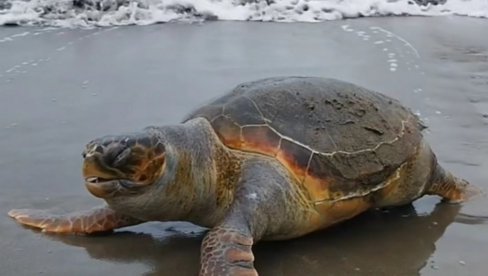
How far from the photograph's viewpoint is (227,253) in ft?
7.89

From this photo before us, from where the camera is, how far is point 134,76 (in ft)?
19.0

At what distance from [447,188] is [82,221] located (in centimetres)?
161

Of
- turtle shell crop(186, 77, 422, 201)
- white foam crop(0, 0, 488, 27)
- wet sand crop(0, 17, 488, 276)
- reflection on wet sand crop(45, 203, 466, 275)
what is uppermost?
turtle shell crop(186, 77, 422, 201)

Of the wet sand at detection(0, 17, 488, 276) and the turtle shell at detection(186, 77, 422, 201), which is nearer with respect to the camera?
the wet sand at detection(0, 17, 488, 276)

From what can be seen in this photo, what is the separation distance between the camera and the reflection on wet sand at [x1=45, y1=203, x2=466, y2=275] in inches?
105

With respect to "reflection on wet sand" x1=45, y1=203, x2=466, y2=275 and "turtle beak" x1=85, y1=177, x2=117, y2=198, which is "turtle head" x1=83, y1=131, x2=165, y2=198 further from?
"reflection on wet sand" x1=45, y1=203, x2=466, y2=275

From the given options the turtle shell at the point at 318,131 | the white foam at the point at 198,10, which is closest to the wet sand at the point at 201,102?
the turtle shell at the point at 318,131

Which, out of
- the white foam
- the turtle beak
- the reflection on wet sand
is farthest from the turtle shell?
the white foam

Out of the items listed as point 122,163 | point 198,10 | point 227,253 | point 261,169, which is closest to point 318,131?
point 261,169

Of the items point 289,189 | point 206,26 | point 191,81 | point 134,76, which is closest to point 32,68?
point 134,76

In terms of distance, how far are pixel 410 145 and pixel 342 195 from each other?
1.60 feet

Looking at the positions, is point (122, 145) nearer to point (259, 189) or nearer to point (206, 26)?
point (259, 189)

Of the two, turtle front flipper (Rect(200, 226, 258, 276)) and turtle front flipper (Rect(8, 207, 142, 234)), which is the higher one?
turtle front flipper (Rect(200, 226, 258, 276))

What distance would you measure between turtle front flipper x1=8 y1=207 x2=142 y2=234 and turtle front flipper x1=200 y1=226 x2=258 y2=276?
1.73ft
